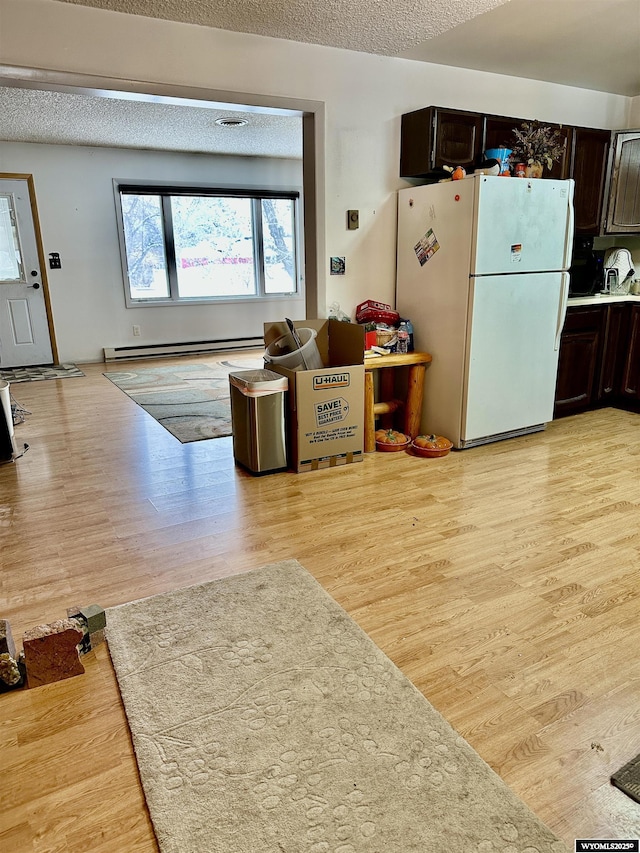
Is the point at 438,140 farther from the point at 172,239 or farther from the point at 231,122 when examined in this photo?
the point at 172,239

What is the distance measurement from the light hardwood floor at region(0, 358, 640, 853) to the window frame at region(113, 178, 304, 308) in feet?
11.6

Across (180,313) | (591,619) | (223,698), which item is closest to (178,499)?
(223,698)

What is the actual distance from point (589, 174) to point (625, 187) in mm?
379

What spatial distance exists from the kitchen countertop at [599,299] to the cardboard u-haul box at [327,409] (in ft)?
5.82

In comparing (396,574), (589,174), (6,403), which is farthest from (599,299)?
(6,403)

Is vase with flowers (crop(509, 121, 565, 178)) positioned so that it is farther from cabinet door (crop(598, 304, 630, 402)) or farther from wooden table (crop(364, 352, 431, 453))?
wooden table (crop(364, 352, 431, 453))

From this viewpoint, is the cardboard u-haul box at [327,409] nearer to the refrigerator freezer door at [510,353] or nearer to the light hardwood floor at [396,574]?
the light hardwood floor at [396,574]

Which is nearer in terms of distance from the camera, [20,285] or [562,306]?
[562,306]

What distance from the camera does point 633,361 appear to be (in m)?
4.49

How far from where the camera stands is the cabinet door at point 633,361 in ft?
14.6

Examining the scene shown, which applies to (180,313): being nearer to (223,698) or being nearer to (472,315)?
(472,315)

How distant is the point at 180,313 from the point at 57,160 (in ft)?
7.04

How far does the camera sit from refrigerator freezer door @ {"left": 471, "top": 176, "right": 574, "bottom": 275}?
11.1 feet

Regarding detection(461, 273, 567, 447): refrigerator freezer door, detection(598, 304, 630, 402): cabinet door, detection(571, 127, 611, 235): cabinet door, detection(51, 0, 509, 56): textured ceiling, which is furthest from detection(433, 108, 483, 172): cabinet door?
detection(598, 304, 630, 402): cabinet door
